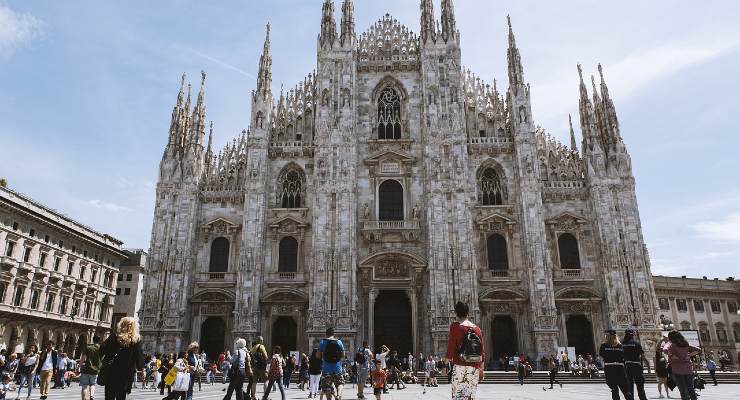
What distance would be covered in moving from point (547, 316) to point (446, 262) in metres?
6.34

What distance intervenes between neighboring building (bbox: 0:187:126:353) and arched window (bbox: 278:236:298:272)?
645 inches

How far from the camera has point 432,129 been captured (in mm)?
33312

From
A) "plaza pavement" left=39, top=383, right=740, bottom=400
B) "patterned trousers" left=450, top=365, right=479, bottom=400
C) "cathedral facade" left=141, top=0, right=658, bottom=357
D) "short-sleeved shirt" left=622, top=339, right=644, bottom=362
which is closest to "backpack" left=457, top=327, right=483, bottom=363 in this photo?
"patterned trousers" left=450, top=365, right=479, bottom=400

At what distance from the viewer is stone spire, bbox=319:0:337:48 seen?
36031 millimetres

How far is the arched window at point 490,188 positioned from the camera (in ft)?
109

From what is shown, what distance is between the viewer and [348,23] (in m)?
36.6

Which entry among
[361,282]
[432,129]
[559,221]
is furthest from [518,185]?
[361,282]

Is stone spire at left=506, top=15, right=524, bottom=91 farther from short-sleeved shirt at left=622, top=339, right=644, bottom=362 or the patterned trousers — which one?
the patterned trousers

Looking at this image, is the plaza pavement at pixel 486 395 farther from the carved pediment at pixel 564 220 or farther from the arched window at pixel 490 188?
the arched window at pixel 490 188

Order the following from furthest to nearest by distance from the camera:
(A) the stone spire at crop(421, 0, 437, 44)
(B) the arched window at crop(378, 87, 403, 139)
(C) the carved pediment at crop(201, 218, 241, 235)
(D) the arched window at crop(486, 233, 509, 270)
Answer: (A) the stone spire at crop(421, 0, 437, 44) < (B) the arched window at crop(378, 87, 403, 139) < (C) the carved pediment at crop(201, 218, 241, 235) < (D) the arched window at crop(486, 233, 509, 270)

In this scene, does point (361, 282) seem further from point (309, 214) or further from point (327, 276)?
point (309, 214)

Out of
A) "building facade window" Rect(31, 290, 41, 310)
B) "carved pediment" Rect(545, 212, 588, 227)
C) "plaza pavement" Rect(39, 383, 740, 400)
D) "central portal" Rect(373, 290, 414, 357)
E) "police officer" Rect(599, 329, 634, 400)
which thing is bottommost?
"plaza pavement" Rect(39, 383, 740, 400)

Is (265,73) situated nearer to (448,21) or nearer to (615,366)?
(448,21)

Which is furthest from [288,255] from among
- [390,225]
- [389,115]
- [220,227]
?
[389,115]
